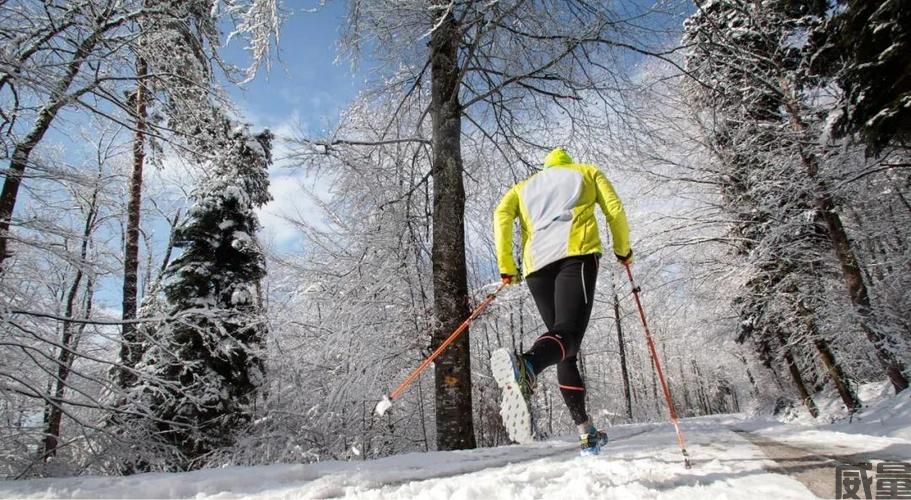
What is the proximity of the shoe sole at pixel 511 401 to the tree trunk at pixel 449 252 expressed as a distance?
2.06 m

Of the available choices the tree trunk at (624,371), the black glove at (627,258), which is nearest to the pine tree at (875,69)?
the black glove at (627,258)

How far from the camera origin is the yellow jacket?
283 centimetres

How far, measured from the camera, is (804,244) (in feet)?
29.1

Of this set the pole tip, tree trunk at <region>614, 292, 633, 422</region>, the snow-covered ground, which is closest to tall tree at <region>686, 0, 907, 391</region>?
the snow-covered ground

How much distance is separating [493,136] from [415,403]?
27.8ft

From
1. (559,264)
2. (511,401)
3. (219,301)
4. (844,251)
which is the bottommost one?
(511,401)

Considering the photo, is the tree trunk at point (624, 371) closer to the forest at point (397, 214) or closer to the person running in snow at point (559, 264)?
the forest at point (397, 214)

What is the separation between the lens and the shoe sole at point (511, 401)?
2492 mm

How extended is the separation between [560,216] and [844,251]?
696 centimetres

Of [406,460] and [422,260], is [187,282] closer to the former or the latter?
[422,260]

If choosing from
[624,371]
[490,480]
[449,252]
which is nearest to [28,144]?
[449,252]

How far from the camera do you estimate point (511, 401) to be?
2.54 m

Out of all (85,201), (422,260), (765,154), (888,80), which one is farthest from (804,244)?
(85,201)

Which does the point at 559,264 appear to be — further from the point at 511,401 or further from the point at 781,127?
the point at 781,127
